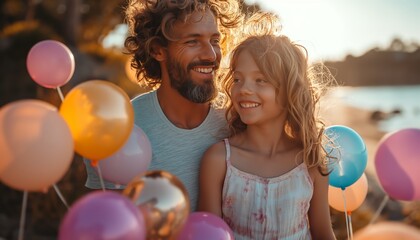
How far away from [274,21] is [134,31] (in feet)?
3.45

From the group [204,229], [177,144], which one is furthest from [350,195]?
[204,229]

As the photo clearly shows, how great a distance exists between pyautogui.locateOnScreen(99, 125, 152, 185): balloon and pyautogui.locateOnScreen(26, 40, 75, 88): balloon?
3.67 ft

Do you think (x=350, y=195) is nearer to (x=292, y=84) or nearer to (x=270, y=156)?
(x=270, y=156)

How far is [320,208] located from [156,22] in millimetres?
1548

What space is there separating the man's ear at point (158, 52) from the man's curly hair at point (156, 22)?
2 cm

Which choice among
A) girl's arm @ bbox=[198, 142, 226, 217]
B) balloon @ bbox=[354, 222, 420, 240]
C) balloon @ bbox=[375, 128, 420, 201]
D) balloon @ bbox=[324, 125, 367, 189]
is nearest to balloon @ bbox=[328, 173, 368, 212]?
balloon @ bbox=[324, 125, 367, 189]

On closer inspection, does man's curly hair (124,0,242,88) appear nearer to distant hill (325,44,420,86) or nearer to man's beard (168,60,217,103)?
man's beard (168,60,217,103)

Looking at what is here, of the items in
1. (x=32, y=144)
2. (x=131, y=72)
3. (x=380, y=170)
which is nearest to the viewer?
(x=32, y=144)

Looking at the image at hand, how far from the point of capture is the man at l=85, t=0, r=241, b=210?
303cm

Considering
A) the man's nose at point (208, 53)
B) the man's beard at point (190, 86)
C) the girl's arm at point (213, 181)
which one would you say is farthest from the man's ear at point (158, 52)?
the girl's arm at point (213, 181)

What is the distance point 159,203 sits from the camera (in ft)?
6.35

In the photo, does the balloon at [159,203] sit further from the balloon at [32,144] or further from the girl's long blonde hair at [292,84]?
the girl's long blonde hair at [292,84]

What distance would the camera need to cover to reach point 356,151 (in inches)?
118

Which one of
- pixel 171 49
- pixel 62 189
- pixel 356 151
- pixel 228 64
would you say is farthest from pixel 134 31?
pixel 62 189
